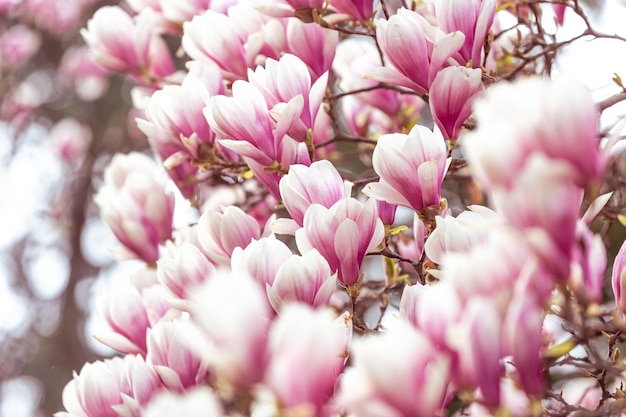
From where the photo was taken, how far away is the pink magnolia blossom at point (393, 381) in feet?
1.42

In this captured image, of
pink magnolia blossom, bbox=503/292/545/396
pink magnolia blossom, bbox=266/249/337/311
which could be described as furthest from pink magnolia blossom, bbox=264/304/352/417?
pink magnolia blossom, bbox=266/249/337/311

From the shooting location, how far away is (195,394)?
17.1 inches

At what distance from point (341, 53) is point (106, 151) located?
5.91 ft

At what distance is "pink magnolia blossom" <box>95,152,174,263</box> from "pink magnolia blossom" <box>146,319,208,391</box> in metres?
0.29

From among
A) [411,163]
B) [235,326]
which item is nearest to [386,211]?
[411,163]

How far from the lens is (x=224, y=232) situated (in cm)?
84

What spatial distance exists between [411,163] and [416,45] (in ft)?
0.47

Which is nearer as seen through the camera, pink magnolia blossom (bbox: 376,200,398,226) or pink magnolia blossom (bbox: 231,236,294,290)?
pink magnolia blossom (bbox: 231,236,294,290)

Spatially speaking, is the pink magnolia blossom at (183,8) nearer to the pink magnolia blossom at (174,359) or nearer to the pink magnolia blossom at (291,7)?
the pink magnolia blossom at (291,7)

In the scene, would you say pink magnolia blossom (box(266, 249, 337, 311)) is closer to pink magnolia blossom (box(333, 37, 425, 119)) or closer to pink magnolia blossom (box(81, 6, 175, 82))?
pink magnolia blossom (box(333, 37, 425, 119))

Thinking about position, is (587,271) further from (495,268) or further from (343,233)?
(343,233)

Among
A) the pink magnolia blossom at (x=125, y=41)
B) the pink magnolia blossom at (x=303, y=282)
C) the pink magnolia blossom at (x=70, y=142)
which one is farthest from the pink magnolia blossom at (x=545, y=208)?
the pink magnolia blossom at (x=70, y=142)

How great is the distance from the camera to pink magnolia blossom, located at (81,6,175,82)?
121cm

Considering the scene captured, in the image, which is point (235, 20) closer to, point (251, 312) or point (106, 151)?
point (251, 312)
